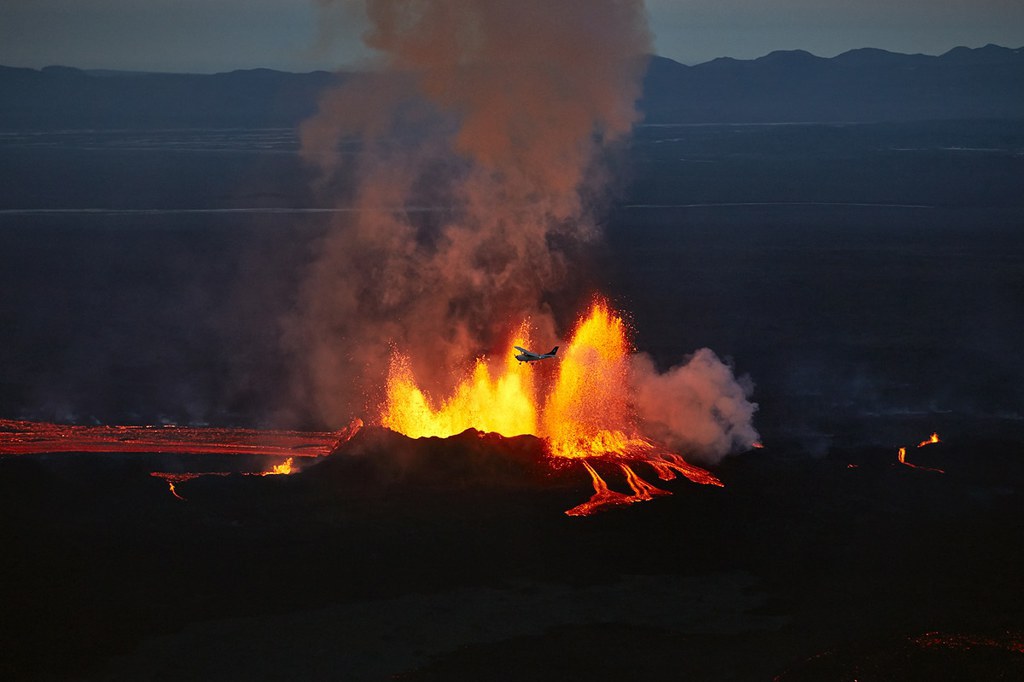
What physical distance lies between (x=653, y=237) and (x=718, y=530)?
12153 centimetres

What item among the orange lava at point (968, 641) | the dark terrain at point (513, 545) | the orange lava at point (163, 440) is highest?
the orange lava at point (163, 440)

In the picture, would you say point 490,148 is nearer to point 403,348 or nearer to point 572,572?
point 403,348

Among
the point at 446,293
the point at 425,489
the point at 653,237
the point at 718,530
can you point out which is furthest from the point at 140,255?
the point at 718,530

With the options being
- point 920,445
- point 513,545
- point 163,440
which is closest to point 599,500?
point 513,545

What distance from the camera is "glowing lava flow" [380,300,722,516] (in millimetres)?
60281

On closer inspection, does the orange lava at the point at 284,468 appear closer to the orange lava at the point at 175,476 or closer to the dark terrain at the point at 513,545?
the orange lava at the point at 175,476

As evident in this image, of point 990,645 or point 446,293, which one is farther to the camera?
point 446,293

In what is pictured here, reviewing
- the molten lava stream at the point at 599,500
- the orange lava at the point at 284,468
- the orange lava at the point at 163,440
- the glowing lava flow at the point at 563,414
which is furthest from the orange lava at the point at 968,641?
the orange lava at the point at 163,440

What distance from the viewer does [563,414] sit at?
66250 millimetres

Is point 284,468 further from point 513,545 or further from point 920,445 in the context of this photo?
point 920,445

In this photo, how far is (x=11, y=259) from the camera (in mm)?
143750

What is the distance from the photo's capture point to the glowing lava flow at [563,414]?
60.3 m

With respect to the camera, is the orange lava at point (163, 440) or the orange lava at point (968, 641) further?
the orange lava at point (163, 440)

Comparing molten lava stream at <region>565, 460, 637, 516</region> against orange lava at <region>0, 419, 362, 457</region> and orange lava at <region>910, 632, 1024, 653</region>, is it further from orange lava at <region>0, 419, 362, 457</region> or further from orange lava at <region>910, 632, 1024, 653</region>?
orange lava at <region>910, 632, 1024, 653</region>
